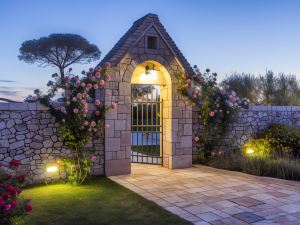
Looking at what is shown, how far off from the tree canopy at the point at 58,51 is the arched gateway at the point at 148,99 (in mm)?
11323

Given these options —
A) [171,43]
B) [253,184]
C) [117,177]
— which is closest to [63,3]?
[171,43]

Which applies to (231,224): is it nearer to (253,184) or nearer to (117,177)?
(253,184)

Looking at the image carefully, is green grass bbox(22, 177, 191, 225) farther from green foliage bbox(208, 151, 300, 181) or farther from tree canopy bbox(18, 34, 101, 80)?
tree canopy bbox(18, 34, 101, 80)

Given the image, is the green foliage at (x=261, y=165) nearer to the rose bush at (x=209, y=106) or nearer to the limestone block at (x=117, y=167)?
the rose bush at (x=209, y=106)

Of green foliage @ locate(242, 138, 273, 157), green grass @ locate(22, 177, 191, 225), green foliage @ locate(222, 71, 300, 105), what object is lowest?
green grass @ locate(22, 177, 191, 225)

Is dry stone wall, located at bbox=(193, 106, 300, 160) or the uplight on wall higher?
dry stone wall, located at bbox=(193, 106, 300, 160)

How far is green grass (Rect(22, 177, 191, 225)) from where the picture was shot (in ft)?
15.0

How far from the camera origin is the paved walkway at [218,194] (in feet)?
15.3

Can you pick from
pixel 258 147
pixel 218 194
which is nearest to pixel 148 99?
pixel 258 147

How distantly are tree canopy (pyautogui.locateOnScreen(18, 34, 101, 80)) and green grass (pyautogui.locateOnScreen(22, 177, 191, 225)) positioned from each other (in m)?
13.8

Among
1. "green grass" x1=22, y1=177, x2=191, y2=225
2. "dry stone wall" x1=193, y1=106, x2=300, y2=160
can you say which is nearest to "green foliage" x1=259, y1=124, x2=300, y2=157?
"dry stone wall" x1=193, y1=106, x2=300, y2=160

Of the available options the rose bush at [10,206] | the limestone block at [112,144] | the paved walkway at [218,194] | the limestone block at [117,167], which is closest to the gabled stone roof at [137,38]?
the limestone block at [112,144]

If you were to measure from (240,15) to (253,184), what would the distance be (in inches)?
316

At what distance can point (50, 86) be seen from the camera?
23.1 feet
